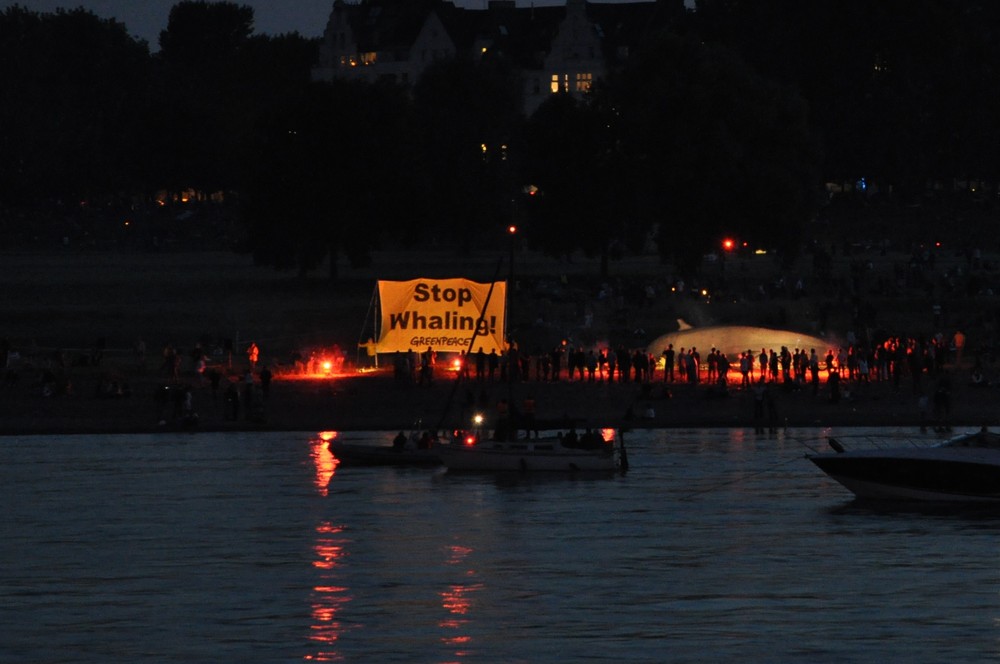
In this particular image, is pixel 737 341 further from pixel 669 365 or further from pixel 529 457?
pixel 529 457

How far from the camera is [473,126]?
414 feet

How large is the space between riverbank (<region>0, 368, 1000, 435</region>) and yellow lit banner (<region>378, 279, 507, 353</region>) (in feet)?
4.72

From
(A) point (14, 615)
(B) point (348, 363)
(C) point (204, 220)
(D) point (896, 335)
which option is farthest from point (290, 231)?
(A) point (14, 615)

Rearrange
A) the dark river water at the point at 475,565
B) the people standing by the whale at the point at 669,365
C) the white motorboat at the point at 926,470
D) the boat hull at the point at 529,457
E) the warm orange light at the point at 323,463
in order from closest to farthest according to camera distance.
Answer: the dark river water at the point at 475,565
the white motorboat at the point at 926,470
the warm orange light at the point at 323,463
the boat hull at the point at 529,457
the people standing by the whale at the point at 669,365

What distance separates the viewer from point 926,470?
48062 mm

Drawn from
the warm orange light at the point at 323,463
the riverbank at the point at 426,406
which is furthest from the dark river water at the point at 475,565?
the riverbank at the point at 426,406

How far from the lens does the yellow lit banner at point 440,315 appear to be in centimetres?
6981

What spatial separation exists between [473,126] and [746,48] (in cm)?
2297

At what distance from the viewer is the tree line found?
100m

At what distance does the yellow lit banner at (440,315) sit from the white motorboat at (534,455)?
14.0 meters

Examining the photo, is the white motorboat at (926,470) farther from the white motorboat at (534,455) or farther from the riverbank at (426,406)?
the riverbank at (426,406)

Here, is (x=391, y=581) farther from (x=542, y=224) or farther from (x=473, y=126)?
(x=473, y=126)

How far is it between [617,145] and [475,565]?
213 ft

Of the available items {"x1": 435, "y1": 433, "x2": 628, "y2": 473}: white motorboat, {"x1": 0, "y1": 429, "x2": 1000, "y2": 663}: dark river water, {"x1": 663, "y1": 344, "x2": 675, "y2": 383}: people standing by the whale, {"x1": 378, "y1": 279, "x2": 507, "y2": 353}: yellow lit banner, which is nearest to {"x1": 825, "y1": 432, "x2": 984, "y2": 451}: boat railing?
{"x1": 0, "y1": 429, "x2": 1000, "y2": 663}: dark river water
